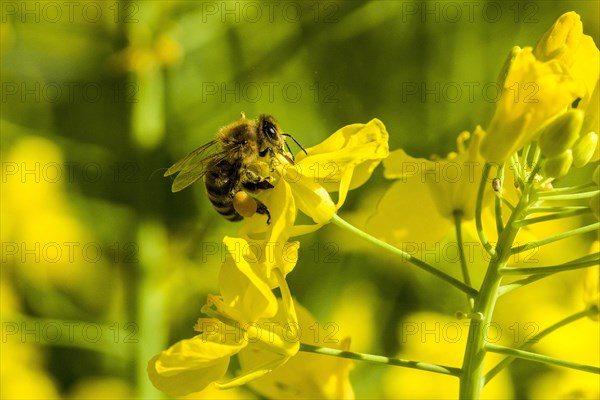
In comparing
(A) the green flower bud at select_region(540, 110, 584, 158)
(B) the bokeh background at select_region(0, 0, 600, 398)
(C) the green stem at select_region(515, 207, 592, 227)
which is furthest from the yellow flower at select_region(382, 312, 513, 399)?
(A) the green flower bud at select_region(540, 110, 584, 158)

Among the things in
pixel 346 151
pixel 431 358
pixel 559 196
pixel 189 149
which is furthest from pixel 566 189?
pixel 189 149

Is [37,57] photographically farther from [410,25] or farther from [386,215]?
[386,215]

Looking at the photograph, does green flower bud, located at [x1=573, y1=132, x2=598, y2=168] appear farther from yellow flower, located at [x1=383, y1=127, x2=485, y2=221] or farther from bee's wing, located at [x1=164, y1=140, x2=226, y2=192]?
bee's wing, located at [x1=164, y1=140, x2=226, y2=192]

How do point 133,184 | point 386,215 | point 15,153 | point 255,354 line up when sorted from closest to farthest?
point 255,354, point 386,215, point 133,184, point 15,153

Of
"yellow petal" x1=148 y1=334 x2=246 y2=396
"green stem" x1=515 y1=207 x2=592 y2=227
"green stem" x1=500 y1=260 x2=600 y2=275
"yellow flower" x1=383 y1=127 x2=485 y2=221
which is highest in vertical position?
"yellow flower" x1=383 y1=127 x2=485 y2=221

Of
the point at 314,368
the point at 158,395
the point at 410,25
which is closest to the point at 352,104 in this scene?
the point at 410,25

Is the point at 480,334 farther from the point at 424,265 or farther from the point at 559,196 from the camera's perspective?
the point at 559,196
